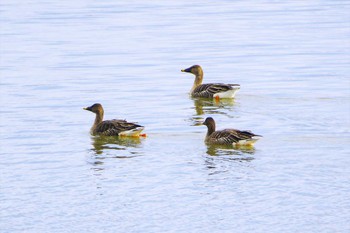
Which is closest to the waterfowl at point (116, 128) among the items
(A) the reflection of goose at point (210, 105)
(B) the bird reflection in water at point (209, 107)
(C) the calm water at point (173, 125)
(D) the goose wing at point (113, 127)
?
(D) the goose wing at point (113, 127)

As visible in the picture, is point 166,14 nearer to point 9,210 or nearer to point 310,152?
point 310,152

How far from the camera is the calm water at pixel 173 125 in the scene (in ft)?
47.4

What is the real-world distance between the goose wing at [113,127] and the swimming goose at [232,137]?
1.70 m

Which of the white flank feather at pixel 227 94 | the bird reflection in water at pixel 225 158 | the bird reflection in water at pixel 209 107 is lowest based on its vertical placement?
the bird reflection in water at pixel 225 158

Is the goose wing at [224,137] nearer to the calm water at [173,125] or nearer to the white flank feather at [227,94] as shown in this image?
the calm water at [173,125]

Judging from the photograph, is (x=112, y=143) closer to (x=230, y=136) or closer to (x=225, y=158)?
(x=230, y=136)

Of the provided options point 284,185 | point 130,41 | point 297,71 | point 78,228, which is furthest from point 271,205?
point 130,41

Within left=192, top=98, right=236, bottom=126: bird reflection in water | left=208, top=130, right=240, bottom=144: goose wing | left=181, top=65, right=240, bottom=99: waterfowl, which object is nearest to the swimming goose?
left=208, top=130, right=240, bottom=144: goose wing

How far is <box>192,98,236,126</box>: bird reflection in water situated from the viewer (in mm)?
22406

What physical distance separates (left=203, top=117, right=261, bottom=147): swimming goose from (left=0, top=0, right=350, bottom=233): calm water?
20cm

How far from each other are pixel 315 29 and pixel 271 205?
2446 centimetres

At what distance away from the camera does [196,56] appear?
32.3 metres

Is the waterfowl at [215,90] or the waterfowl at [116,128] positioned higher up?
the waterfowl at [215,90]

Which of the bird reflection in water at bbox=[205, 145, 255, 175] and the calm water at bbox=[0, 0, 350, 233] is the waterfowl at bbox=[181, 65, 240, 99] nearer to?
the calm water at bbox=[0, 0, 350, 233]
